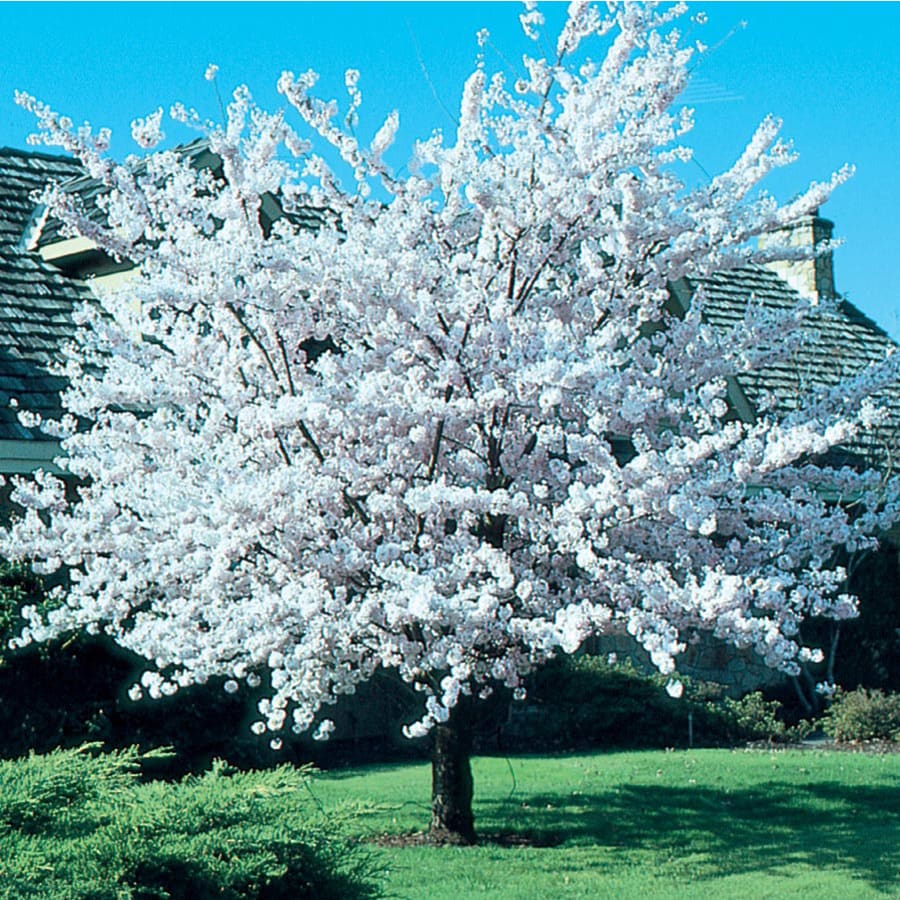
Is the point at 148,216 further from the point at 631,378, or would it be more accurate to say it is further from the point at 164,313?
the point at 631,378

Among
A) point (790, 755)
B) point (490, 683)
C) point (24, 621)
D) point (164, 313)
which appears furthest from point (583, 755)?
point (164, 313)

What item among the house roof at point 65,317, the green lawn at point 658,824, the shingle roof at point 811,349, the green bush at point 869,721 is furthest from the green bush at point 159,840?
the shingle roof at point 811,349

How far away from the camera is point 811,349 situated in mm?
18531

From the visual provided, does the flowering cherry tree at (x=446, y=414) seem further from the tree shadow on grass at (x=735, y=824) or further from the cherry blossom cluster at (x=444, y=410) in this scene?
the tree shadow on grass at (x=735, y=824)

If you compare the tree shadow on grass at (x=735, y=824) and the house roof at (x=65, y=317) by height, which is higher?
the house roof at (x=65, y=317)

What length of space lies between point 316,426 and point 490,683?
2903 millimetres

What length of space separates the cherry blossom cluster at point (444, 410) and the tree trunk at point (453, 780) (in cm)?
57

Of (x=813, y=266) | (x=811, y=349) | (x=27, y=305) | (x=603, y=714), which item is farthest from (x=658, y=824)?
(x=813, y=266)

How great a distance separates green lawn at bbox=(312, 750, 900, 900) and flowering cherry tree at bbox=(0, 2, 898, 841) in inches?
33.6

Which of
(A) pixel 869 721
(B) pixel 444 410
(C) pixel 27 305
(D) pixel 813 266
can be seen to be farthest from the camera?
(D) pixel 813 266

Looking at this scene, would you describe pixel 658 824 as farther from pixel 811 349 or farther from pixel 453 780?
pixel 811 349

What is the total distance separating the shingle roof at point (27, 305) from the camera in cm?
1215

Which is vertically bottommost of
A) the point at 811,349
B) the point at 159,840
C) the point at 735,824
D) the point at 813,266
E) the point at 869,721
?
the point at 159,840

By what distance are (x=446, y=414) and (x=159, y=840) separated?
3.07m
